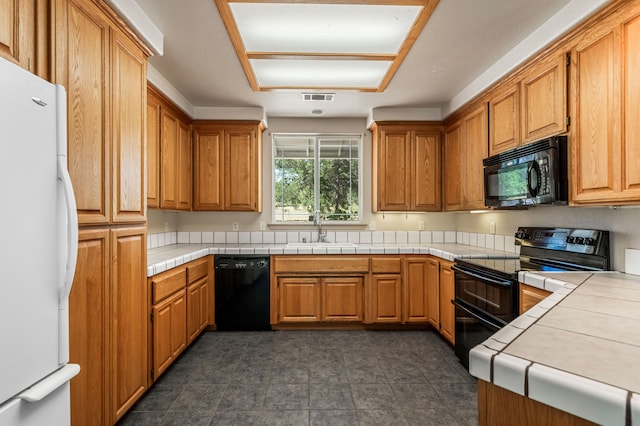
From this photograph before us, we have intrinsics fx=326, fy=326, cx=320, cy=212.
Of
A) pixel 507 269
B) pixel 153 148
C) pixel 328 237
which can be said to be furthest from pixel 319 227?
pixel 507 269

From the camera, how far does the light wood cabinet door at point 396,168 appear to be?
3.66 meters

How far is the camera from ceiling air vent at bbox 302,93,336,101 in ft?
10.4

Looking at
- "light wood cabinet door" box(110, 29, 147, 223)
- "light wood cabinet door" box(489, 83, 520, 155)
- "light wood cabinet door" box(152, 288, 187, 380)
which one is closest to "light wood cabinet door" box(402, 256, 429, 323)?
"light wood cabinet door" box(489, 83, 520, 155)

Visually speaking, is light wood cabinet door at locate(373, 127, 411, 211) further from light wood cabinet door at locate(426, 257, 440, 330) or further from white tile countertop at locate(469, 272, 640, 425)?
white tile countertop at locate(469, 272, 640, 425)

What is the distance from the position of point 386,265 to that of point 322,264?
66 cm

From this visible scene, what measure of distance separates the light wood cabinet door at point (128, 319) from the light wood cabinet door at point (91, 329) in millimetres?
58

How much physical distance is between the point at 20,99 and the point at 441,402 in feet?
8.32

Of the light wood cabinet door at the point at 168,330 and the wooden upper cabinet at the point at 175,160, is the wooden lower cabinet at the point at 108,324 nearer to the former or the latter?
the light wood cabinet door at the point at 168,330

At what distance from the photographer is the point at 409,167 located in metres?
3.67

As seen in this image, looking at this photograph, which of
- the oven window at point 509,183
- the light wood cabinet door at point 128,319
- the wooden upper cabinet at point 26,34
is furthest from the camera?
the oven window at point 509,183

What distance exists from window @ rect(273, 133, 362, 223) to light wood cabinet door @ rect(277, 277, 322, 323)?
95 centimetres

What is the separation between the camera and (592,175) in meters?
1.77

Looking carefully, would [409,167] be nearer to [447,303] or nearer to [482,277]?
[447,303]

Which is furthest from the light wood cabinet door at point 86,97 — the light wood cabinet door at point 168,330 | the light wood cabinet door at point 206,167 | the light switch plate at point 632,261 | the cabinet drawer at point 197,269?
the light switch plate at point 632,261
